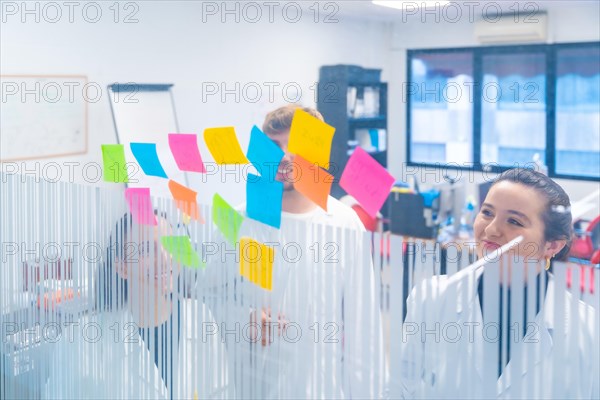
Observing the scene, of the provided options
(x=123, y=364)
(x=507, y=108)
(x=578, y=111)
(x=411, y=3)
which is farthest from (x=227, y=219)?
(x=507, y=108)

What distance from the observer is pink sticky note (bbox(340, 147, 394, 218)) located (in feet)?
2.62

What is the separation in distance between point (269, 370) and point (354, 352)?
0.45 feet

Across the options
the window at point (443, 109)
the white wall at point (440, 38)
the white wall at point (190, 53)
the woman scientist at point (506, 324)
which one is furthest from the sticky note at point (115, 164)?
the window at point (443, 109)

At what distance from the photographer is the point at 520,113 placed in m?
4.89

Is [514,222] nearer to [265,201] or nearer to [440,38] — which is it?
[265,201]

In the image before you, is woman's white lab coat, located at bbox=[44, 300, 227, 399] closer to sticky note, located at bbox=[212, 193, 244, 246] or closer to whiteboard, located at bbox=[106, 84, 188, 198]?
sticky note, located at bbox=[212, 193, 244, 246]

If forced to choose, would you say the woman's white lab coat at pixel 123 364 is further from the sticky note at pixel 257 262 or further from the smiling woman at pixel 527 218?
the smiling woman at pixel 527 218

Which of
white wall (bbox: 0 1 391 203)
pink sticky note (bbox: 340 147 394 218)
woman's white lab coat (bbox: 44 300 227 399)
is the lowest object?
woman's white lab coat (bbox: 44 300 227 399)

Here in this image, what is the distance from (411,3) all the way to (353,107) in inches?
34.9

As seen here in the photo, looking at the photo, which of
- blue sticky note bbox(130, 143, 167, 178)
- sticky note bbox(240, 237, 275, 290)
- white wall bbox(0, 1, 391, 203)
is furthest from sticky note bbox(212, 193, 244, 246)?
white wall bbox(0, 1, 391, 203)

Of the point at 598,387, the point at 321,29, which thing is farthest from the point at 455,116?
the point at 598,387

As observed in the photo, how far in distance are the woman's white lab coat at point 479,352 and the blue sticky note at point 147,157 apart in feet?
1.97

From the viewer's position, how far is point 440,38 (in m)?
5.09

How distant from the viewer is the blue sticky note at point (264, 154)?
94 centimetres
